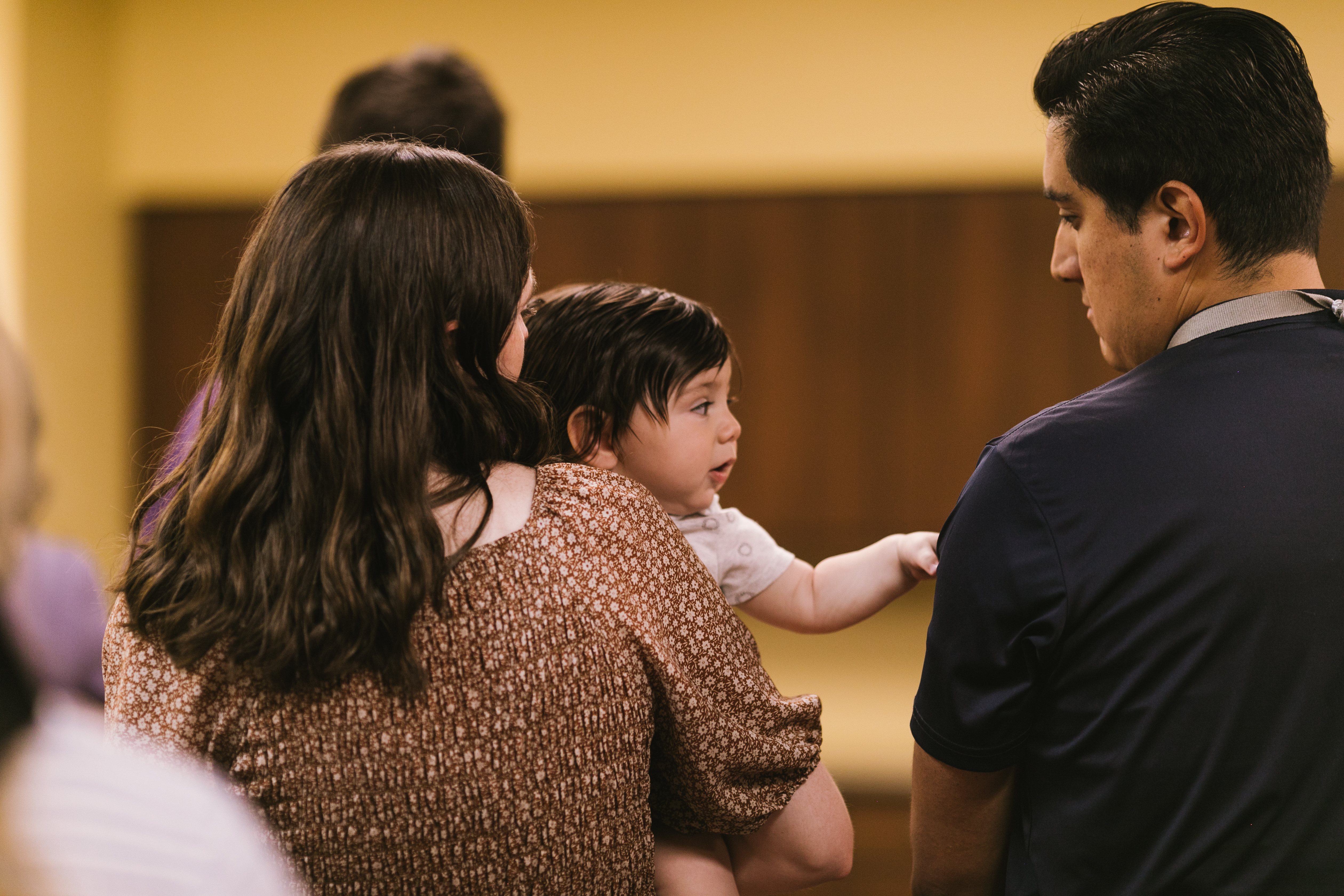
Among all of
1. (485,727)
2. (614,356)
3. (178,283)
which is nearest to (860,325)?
(178,283)

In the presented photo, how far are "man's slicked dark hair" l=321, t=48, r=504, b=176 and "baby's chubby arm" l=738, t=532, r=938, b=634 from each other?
2.66 feet

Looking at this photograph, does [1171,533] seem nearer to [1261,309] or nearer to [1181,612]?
[1181,612]

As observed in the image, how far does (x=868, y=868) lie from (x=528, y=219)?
245 centimetres

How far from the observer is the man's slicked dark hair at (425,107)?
5.74 ft

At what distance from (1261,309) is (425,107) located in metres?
1.32

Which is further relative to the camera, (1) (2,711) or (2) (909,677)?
(2) (909,677)

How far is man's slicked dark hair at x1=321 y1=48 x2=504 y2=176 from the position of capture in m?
1.75

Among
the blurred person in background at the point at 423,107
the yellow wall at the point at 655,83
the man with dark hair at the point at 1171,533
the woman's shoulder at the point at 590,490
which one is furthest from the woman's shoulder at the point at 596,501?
the yellow wall at the point at 655,83

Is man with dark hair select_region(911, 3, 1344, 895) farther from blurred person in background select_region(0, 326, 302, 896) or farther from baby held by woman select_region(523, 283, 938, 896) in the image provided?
blurred person in background select_region(0, 326, 302, 896)

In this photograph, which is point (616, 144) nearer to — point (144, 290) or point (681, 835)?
point (144, 290)

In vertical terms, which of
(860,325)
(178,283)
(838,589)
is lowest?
(178,283)

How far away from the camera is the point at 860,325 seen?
422cm

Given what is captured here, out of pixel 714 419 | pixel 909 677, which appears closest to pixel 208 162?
pixel 909 677

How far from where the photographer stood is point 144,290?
4.50 meters
